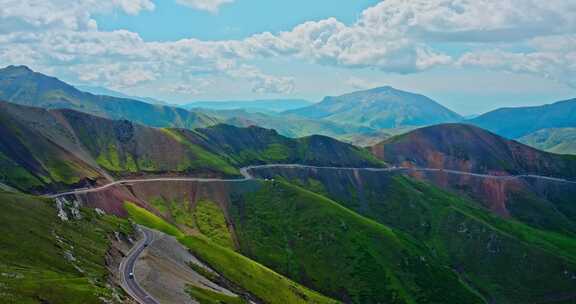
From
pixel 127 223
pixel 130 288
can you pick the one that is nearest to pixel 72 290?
pixel 130 288

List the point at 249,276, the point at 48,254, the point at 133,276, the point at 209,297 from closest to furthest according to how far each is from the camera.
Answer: the point at 48,254 → the point at 133,276 → the point at 209,297 → the point at 249,276

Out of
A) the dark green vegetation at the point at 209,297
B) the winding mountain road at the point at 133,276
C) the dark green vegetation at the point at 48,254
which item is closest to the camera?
the dark green vegetation at the point at 48,254

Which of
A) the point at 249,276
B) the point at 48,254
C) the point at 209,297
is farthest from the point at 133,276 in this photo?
the point at 249,276

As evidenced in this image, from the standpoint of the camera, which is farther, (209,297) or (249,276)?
(249,276)

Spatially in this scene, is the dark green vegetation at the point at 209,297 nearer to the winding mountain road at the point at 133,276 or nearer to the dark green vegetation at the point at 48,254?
the winding mountain road at the point at 133,276

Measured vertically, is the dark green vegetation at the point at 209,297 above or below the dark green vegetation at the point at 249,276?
above

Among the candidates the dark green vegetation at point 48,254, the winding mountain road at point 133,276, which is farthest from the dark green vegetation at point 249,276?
the dark green vegetation at point 48,254

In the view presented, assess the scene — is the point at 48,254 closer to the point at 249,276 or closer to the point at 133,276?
the point at 133,276

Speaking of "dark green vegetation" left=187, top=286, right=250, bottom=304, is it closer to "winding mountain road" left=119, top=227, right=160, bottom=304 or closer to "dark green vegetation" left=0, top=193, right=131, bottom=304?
"winding mountain road" left=119, top=227, right=160, bottom=304

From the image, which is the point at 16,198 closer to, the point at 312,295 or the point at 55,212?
the point at 55,212

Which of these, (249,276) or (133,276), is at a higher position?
(133,276)

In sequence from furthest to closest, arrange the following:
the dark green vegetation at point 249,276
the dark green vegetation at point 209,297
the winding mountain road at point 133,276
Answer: the dark green vegetation at point 249,276 < the dark green vegetation at point 209,297 < the winding mountain road at point 133,276
